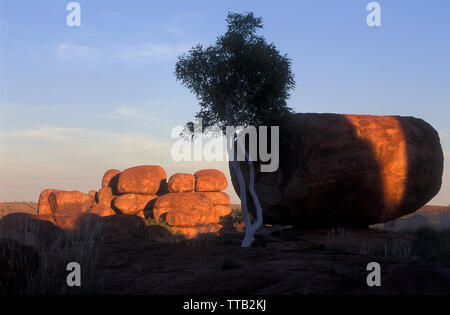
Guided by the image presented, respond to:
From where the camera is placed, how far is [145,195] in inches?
1377

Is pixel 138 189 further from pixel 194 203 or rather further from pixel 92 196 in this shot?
pixel 194 203

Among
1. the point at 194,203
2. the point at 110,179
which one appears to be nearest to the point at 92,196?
the point at 110,179

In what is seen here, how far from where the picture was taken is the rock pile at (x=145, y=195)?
3150 centimetres

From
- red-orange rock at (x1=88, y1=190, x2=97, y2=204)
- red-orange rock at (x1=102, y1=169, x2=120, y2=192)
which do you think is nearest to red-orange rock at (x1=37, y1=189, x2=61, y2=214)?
red-orange rock at (x1=88, y1=190, x2=97, y2=204)

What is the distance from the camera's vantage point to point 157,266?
9633 mm

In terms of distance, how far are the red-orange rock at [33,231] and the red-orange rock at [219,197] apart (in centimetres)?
2040

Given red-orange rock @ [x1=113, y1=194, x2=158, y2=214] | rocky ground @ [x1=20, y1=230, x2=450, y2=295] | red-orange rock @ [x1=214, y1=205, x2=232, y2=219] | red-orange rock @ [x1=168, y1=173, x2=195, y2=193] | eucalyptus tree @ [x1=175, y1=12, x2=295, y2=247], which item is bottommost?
red-orange rock @ [x1=214, y1=205, x2=232, y2=219]

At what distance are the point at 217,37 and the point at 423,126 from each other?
9642 millimetres

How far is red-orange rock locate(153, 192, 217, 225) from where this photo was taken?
3034cm

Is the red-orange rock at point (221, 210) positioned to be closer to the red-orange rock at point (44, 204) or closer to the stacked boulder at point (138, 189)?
the stacked boulder at point (138, 189)

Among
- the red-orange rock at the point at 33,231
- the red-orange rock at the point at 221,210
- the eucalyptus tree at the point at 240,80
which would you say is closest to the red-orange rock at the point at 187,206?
the red-orange rock at the point at 221,210

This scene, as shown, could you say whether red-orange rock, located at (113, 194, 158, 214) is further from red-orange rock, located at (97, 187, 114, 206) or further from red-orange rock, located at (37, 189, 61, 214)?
red-orange rock, located at (37, 189, 61, 214)

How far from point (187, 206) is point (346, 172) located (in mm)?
16707
